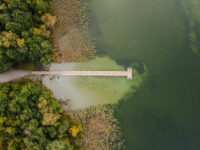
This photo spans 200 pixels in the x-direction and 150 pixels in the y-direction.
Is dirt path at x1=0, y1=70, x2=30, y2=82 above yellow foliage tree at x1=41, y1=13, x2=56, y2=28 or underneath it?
underneath

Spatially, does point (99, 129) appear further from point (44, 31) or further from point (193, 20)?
point (193, 20)

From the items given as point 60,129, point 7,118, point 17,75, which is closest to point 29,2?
point 17,75

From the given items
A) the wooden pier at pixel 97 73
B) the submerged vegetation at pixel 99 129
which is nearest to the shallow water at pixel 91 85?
the wooden pier at pixel 97 73

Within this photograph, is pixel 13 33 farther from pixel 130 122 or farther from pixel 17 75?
pixel 130 122

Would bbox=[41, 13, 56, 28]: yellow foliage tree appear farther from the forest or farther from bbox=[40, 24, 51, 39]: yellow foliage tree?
bbox=[40, 24, 51, 39]: yellow foliage tree

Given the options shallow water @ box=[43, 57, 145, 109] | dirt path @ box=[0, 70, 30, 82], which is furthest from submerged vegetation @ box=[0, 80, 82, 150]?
shallow water @ box=[43, 57, 145, 109]

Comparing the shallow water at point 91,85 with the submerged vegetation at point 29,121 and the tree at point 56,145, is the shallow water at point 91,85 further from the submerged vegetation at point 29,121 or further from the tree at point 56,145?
the tree at point 56,145
